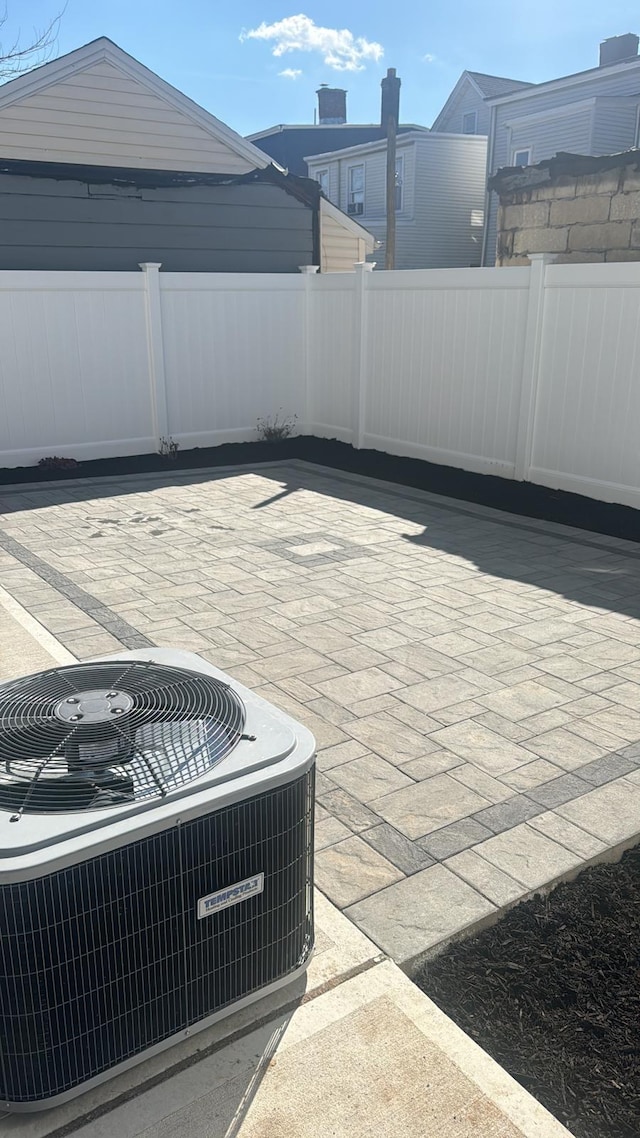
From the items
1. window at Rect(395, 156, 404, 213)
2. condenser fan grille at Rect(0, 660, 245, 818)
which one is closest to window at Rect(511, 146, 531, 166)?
window at Rect(395, 156, 404, 213)

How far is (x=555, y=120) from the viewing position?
21.2 m

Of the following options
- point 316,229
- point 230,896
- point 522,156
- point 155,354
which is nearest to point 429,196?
point 522,156

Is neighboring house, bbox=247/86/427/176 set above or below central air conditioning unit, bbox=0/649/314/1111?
above

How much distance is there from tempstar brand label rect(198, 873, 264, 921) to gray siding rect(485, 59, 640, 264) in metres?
22.0

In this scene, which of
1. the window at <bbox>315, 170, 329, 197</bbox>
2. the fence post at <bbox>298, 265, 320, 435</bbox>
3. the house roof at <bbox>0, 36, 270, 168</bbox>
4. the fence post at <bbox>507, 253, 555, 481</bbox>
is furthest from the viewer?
the window at <bbox>315, 170, 329, 197</bbox>

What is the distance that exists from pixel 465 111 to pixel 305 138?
7122 mm

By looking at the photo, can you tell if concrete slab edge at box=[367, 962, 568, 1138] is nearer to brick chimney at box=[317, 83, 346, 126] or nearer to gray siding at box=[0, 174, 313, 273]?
gray siding at box=[0, 174, 313, 273]

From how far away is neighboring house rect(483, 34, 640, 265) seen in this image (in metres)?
20.1

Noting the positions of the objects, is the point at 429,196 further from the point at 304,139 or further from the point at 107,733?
the point at 107,733

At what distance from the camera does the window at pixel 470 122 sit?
2684 cm

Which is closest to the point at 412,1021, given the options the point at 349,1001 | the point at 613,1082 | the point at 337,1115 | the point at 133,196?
the point at 349,1001

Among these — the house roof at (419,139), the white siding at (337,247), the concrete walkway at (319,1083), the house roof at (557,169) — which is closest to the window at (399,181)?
the house roof at (419,139)

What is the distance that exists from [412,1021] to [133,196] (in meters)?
11.7

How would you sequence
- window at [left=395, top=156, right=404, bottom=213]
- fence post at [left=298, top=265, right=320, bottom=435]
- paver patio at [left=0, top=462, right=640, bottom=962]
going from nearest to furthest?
1. paver patio at [left=0, top=462, right=640, bottom=962]
2. fence post at [left=298, top=265, right=320, bottom=435]
3. window at [left=395, top=156, right=404, bottom=213]
